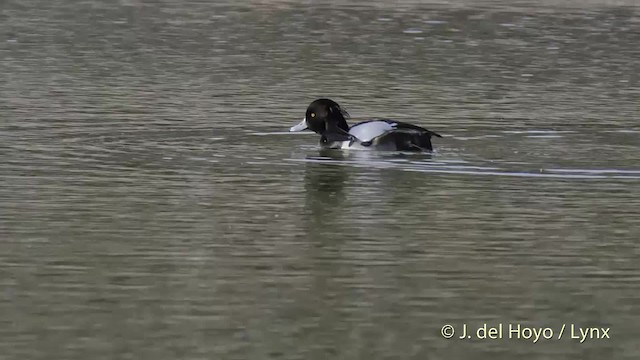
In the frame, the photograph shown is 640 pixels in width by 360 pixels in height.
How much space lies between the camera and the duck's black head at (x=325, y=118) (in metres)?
13.5

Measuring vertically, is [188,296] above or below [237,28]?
above

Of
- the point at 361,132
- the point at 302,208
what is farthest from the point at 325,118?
the point at 302,208

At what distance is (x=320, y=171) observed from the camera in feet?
39.9

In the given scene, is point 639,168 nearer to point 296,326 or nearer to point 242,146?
point 242,146

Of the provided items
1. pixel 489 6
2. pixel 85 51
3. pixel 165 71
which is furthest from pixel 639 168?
pixel 489 6

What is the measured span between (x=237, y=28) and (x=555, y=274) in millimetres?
17253

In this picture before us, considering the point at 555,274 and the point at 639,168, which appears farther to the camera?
the point at 639,168

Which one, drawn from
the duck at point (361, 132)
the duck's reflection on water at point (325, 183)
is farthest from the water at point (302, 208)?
the duck at point (361, 132)

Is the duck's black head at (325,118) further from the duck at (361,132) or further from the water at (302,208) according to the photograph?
the water at (302,208)

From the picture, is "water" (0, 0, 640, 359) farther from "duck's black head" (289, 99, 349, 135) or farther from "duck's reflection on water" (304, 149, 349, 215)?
"duck's black head" (289, 99, 349, 135)

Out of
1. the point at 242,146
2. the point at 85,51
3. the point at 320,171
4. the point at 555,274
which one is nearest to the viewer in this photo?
the point at 555,274

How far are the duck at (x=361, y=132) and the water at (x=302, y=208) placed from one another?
14 centimetres

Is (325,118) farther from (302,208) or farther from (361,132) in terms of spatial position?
(302,208)

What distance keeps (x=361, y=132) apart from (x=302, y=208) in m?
2.75
